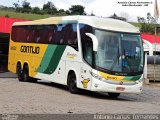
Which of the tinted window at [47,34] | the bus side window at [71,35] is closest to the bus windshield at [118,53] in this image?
the bus side window at [71,35]

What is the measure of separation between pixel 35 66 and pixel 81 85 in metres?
6.06

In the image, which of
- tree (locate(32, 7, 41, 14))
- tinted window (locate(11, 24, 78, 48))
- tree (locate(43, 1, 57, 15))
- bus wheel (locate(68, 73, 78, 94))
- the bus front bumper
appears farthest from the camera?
tree (locate(43, 1, 57, 15))

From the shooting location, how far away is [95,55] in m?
19.3

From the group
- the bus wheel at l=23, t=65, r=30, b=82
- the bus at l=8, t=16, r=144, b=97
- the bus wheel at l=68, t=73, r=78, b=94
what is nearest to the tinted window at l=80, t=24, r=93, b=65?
the bus at l=8, t=16, r=144, b=97

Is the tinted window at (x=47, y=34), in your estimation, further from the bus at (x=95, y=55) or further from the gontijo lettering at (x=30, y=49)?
the gontijo lettering at (x=30, y=49)

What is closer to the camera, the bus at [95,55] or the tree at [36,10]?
the bus at [95,55]

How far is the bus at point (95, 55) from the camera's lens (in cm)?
1932

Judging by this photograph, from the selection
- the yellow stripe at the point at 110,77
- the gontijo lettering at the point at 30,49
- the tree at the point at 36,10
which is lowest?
the yellow stripe at the point at 110,77

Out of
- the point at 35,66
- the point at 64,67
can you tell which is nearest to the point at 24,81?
the point at 35,66

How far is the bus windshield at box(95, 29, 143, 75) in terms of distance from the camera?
19.4 metres

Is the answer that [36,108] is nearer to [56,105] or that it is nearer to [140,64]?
[56,105]

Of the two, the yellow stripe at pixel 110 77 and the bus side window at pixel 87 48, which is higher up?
the bus side window at pixel 87 48

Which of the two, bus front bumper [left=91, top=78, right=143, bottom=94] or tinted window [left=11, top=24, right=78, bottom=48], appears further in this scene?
tinted window [left=11, top=24, right=78, bottom=48]

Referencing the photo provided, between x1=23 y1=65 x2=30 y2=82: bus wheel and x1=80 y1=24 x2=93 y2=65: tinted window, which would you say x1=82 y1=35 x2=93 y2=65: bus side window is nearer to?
x1=80 y1=24 x2=93 y2=65: tinted window
